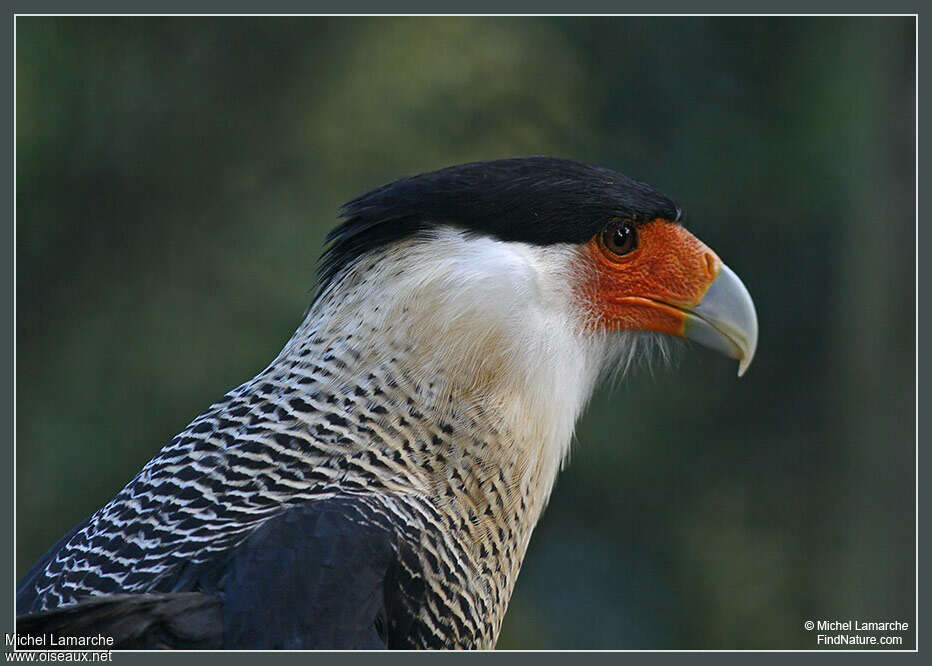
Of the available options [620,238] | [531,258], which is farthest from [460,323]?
[620,238]

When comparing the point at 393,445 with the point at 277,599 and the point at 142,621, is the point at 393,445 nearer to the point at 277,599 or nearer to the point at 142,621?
the point at 277,599

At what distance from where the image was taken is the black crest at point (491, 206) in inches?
96.0

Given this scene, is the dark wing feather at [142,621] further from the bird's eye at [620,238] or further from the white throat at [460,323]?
the bird's eye at [620,238]

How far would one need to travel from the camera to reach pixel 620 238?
8.68 feet

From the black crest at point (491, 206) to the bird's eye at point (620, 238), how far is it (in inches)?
1.4

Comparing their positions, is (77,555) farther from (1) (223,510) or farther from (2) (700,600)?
(2) (700,600)

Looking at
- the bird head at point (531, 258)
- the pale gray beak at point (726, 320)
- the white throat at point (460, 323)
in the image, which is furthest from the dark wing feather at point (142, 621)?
the pale gray beak at point (726, 320)

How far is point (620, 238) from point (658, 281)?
15 cm

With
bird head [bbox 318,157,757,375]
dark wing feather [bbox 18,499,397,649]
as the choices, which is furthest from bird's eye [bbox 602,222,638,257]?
dark wing feather [bbox 18,499,397,649]

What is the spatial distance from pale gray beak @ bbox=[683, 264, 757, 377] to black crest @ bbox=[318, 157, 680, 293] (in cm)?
31

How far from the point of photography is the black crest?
244 cm

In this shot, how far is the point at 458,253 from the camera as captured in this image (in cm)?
244

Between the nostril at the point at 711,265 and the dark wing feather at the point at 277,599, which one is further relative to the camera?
the nostril at the point at 711,265

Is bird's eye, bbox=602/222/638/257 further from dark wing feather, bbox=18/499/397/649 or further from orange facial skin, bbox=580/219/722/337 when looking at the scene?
dark wing feather, bbox=18/499/397/649
